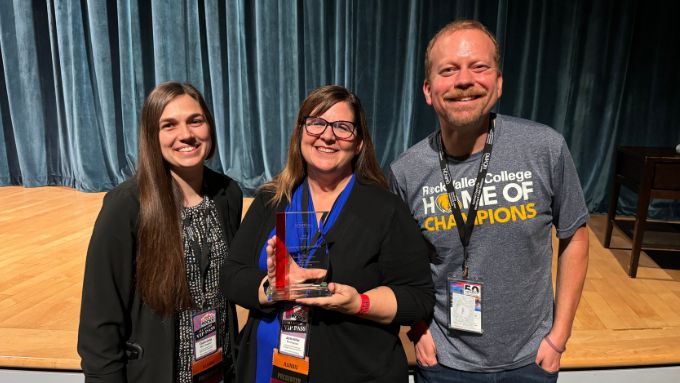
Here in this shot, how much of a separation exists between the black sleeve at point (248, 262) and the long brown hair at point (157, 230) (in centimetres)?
15

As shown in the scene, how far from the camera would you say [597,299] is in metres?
2.39

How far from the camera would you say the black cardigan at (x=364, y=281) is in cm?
107

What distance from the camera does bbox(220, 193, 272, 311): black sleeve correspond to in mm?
1086

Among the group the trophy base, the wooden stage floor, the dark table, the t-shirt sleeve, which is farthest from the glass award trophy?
the dark table

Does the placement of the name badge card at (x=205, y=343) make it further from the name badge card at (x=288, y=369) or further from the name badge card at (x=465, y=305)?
the name badge card at (x=465, y=305)

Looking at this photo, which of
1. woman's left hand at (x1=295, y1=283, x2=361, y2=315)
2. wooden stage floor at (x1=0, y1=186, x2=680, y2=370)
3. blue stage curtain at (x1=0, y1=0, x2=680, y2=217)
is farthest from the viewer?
blue stage curtain at (x1=0, y1=0, x2=680, y2=217)

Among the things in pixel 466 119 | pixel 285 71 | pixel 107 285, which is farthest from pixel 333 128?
pixel 285 71

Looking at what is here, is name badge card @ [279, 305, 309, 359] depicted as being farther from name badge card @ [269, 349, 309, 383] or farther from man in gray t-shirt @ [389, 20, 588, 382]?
man in gray t-shirt @ [389, 20, 588, 382]

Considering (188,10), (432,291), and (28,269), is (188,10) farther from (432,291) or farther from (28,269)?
(432,291)

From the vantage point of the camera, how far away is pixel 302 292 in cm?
101

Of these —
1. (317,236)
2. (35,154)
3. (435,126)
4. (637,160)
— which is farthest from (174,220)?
(35,154)

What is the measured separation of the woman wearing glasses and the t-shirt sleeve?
1.18ft

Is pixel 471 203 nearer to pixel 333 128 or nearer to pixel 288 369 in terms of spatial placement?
pixel 333 128

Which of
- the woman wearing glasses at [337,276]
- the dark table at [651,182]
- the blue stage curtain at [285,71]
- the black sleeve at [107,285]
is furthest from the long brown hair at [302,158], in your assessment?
the blue stage curtain at [285,71]
